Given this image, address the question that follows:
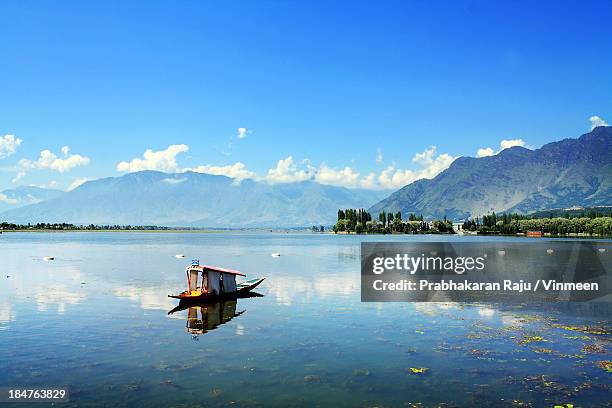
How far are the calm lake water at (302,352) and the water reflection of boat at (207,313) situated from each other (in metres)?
0.27

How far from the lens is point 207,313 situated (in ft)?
154

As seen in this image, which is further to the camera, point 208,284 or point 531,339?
point 208,284

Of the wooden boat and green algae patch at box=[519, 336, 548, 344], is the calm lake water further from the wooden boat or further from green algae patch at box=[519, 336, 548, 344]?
the wooden boat

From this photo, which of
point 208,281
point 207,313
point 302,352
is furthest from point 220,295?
point 302,352

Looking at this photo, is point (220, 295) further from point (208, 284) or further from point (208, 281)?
point (208, 281)

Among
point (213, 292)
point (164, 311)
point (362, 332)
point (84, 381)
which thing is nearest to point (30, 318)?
point (164, 311)

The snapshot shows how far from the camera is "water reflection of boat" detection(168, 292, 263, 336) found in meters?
40.3

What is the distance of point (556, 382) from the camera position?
83.7 ft

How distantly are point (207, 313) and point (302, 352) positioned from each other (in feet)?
56.7

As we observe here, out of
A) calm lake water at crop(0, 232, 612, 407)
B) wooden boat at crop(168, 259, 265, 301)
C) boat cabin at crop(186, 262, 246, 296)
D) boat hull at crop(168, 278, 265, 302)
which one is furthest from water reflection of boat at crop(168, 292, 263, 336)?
boat cabin at crop(186, 262, 246, 296)

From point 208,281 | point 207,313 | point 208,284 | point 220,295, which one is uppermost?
point 208,281

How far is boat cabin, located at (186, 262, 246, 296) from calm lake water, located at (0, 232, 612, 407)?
3.16m

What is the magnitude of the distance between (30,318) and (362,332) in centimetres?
2826

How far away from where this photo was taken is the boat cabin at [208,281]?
53.0 meters
